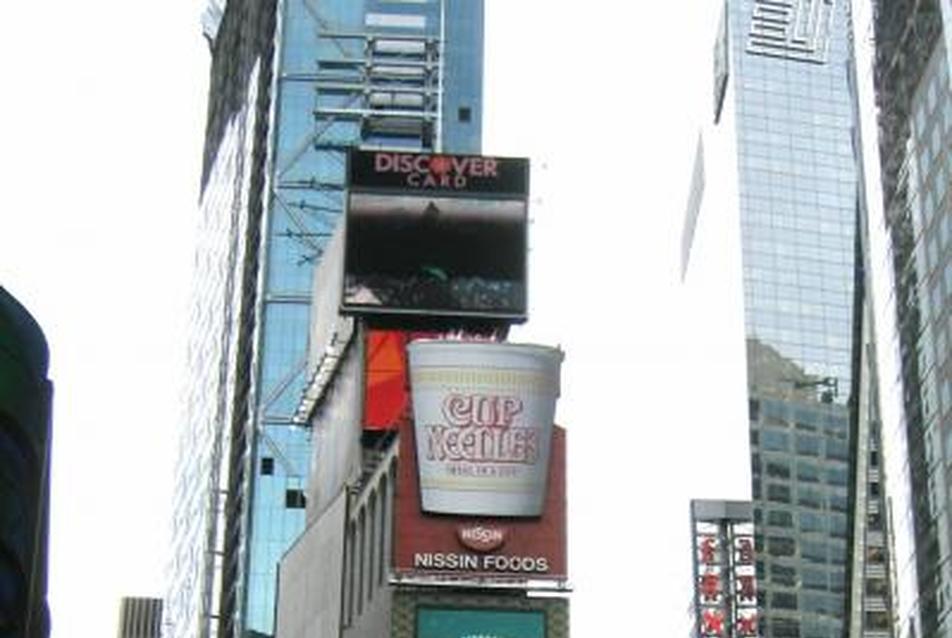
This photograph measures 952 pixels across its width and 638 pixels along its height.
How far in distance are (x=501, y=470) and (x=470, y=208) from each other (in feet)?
56.9

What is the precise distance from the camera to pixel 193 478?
186500mm

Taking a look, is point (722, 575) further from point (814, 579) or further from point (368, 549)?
point (368, 549)

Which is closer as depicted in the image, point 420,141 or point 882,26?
point 882,26

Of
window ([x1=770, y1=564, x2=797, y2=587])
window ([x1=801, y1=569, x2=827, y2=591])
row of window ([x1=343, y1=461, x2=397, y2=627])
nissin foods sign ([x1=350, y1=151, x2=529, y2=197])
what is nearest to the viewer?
row of window ([x1=343, y1=461, x2=397, y2=627])

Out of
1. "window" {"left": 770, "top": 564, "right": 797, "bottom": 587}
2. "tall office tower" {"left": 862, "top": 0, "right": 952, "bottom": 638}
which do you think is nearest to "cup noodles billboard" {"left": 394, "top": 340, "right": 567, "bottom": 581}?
"tall office tower" {"left": 862, "top": 0, "right": 952, "bottom": 638}

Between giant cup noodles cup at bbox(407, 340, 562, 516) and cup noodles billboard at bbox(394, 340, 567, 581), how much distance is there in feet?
0.13

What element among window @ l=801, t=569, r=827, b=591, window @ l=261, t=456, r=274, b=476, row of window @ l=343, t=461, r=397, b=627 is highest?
window @ l=261, t=456, r=274, b=476

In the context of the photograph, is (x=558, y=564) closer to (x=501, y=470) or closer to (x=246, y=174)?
(x=501, y=470)

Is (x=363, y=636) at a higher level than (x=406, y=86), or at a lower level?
lower

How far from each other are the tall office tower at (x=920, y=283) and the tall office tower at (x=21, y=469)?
59.2 m

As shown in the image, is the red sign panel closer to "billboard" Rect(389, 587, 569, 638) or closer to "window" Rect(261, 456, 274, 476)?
"billboard" Rect(389, 587, 569, 638)

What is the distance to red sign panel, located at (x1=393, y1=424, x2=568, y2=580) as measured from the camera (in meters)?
84.4

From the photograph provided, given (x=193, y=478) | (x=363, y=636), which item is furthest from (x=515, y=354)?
(x=193, y=478)

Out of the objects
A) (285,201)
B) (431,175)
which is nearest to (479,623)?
(431,175)
